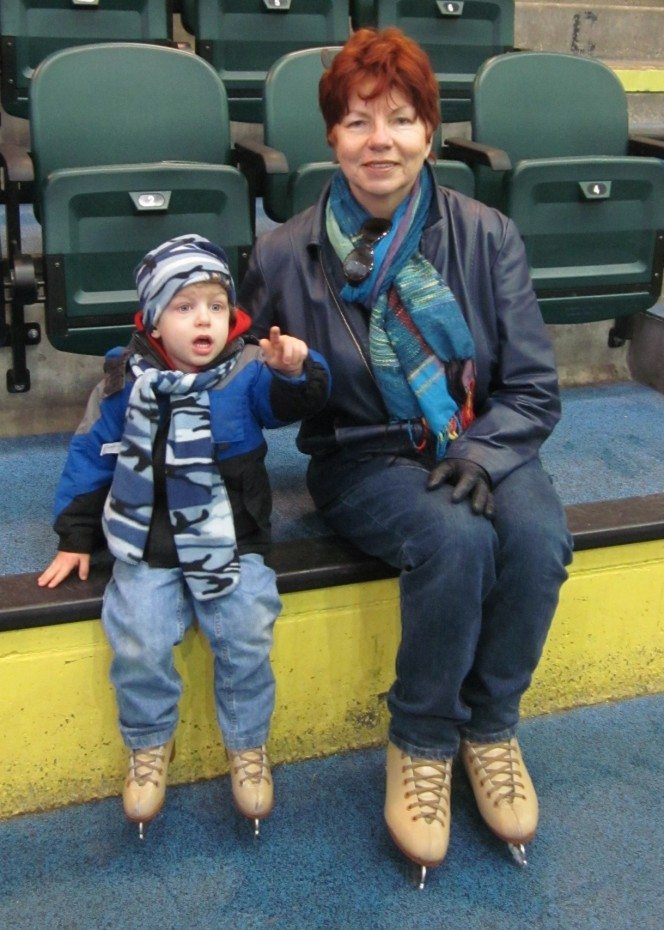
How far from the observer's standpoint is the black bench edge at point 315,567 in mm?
1230

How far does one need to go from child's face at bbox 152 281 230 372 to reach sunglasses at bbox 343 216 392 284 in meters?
0.17

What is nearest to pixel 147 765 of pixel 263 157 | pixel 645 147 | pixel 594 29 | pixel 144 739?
pixel 144 739

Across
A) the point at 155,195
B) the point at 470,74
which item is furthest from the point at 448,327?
the point at 470,74

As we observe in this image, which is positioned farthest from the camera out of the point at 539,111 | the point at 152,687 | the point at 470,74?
the point at 470,74

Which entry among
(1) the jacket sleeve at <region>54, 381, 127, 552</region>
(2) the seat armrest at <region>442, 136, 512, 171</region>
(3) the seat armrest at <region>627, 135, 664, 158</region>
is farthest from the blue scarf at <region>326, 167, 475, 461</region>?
(3) the seat armrest at <region>627, 135, 664, 158</region>

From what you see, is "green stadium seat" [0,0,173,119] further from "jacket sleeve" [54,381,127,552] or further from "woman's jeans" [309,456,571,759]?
"woman's jeans" [309,456,571,759]

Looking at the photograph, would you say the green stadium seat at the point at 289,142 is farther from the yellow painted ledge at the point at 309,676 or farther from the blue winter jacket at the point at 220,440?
the yellow painted ledge at the point at 309,676

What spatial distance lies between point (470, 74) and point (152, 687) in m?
1.82

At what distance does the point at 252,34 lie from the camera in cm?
237

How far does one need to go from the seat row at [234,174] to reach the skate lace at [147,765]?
72 cm

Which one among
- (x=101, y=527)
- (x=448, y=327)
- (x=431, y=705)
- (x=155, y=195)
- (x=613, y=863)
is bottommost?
(x=613, y=863)

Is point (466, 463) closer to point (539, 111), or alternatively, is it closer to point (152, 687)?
point (152, 687)

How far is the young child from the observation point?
119 cm

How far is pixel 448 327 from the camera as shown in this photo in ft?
4.18
